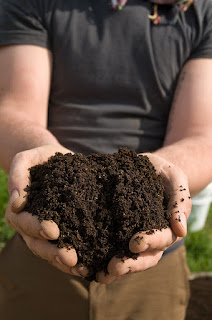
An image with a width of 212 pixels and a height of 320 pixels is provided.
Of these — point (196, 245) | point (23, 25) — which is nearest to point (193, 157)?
point (23, 25)

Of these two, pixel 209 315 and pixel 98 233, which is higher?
pixel 98 233

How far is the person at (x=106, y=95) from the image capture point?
1.86m

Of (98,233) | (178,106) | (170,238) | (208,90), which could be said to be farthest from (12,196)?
(208,90)

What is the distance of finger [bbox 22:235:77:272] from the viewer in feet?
4.20

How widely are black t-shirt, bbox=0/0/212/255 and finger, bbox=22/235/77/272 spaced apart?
2.41 feet

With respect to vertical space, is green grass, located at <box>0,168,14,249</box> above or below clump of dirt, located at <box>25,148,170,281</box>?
below

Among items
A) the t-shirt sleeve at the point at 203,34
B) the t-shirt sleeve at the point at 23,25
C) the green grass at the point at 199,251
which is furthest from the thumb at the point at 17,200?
the green grass at the point at 199,251

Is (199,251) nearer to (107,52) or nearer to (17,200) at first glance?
(107,52)

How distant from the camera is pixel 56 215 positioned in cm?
134

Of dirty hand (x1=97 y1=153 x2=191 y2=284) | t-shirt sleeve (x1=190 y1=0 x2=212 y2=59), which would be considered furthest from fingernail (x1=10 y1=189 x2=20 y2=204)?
t-shirt sleeve (x1=190 y1=0 x2=212 y2=59)

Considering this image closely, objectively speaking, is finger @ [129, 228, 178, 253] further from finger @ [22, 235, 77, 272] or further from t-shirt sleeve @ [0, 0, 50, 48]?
t-shirt sleeve @ [0, 0, 50, 48]

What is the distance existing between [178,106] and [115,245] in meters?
0.94

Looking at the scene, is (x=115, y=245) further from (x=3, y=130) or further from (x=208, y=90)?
(x=208, y=90)

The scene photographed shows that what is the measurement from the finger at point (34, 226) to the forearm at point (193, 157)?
71 centimetres
